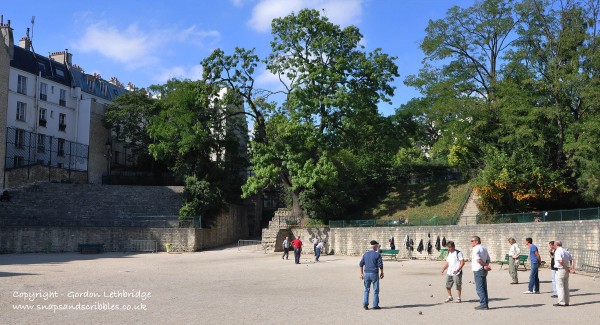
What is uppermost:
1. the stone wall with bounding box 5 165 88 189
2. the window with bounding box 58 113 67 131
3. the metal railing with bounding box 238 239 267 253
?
the window with bounding box 58 113 67 131

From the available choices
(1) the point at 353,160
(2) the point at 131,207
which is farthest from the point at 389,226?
(2) the point at 131,207

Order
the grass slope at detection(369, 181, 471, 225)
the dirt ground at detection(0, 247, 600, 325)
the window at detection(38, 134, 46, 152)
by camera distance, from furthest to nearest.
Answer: the window at detection(38, 134, 46, 152) < the grass slope at detection(369, 181, 471, 225) < the dirt ground at detection(0, 247, 600, 325)

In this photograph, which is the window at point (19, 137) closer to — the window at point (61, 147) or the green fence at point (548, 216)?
the window at point (61, 147)

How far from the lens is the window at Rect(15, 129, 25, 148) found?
158ft

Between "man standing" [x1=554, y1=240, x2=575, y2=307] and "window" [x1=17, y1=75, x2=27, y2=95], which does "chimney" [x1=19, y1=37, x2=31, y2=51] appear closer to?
"window" [x1=17, y1=75, x2=27, y2=95]

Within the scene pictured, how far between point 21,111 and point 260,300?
44.3m

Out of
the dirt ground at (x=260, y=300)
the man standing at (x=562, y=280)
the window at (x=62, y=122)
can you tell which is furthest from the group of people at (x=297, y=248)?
the window at (x=62, y=122)

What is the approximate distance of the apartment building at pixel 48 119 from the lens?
45688mm

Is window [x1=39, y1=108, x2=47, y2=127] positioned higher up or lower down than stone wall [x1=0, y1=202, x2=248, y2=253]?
higher up

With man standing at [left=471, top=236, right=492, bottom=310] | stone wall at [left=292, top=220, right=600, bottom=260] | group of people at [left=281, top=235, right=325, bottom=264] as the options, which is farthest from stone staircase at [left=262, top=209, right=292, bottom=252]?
man standing at [left=471, top=236, right=492, bottom=310]

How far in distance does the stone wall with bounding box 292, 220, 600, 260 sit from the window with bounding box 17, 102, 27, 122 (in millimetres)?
28599

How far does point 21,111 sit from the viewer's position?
49.5m

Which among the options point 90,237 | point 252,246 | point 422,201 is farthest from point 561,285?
point 90,237

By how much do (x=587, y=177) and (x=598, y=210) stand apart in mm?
7479
